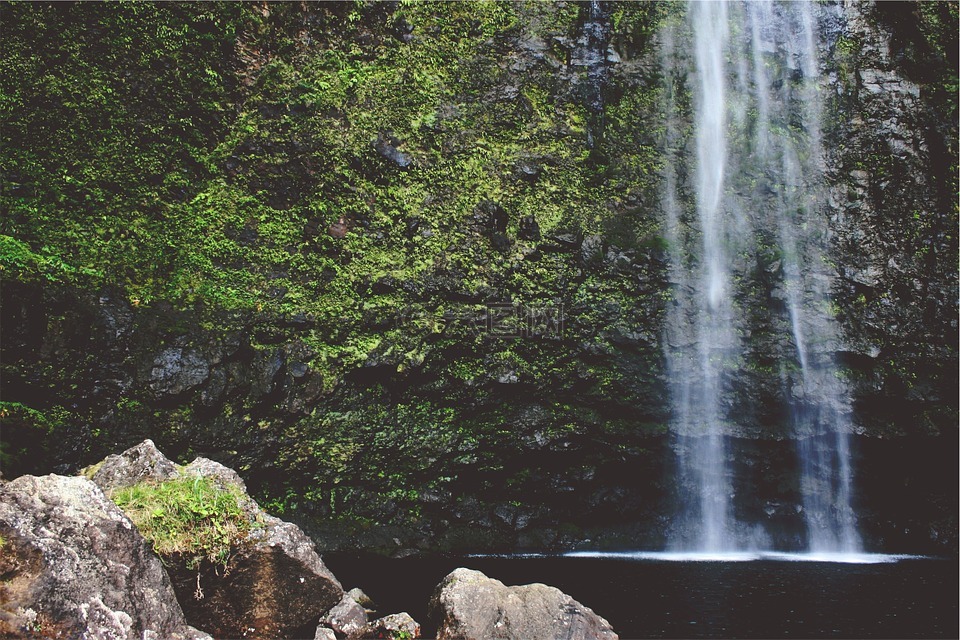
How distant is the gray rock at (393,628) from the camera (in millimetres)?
4766

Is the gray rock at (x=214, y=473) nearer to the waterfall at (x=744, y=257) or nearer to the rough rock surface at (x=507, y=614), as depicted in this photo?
the rough rock surface at (x=507, y=614)

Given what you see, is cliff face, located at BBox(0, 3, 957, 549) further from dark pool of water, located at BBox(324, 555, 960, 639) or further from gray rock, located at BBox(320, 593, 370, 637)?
gray rock, located at BBox(320, 593, 370, 637)

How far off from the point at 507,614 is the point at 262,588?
1.74m

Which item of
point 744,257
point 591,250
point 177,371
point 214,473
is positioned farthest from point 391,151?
point 214,473

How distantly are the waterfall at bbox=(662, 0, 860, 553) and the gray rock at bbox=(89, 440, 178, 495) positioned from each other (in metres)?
7.76

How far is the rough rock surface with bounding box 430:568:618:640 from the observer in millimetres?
4453

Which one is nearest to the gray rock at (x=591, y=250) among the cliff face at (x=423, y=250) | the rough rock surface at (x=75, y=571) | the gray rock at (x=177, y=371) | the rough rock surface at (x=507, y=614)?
the cliff face at (x=423, y=250)

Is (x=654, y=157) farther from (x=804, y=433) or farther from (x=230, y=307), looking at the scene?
(x=230, y=307)

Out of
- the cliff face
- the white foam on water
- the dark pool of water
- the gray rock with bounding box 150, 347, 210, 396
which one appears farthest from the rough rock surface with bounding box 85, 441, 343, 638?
the white foam on water

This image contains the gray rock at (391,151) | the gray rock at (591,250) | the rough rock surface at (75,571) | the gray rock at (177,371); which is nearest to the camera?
the rough rock surface at (75,571)

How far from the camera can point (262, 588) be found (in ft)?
14.4

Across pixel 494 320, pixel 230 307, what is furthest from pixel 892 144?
pixel 230 307

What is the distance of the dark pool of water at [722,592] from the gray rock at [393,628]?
13 cm

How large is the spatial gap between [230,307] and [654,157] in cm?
733
